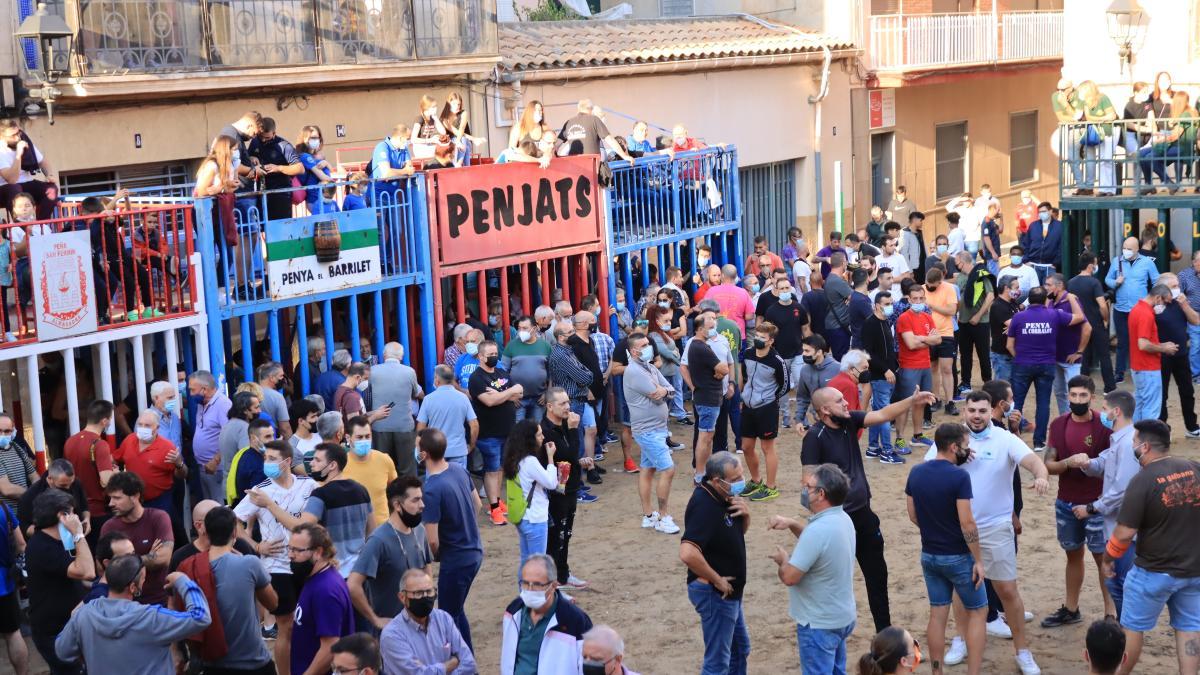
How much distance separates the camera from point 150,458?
10.3 m

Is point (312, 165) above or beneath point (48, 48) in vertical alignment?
beneath

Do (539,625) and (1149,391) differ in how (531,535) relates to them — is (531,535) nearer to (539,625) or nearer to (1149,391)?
(539,625)

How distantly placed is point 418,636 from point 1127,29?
55.7 ft

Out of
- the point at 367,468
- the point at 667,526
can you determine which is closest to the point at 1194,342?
the point at 667,526

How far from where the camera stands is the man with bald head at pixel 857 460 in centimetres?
923

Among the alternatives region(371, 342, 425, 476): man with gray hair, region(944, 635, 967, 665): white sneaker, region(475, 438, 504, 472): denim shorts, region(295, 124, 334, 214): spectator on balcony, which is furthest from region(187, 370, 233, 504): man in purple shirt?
region(944, 635, 967, 665): white sneaker

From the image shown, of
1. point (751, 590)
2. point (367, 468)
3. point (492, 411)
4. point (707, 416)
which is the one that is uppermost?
point (367, 468)

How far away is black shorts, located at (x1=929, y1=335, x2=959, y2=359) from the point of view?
51.3 feet

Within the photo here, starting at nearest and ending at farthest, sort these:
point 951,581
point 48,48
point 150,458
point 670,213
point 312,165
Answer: point 951,581 < point 150,458 < point 312,165 < point 48,48 < point 670,213

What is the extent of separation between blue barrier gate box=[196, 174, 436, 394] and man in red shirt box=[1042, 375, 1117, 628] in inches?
256

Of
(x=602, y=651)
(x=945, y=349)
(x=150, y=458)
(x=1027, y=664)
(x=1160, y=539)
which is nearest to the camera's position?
(x=602, y=651)

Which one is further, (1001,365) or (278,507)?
(1001,365)

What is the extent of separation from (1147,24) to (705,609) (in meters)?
15.6

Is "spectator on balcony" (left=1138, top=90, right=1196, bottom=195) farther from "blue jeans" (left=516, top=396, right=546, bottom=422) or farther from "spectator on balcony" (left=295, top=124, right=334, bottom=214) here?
"spectator on balcony" (left=295, top=124, right=334, bottom=214)
